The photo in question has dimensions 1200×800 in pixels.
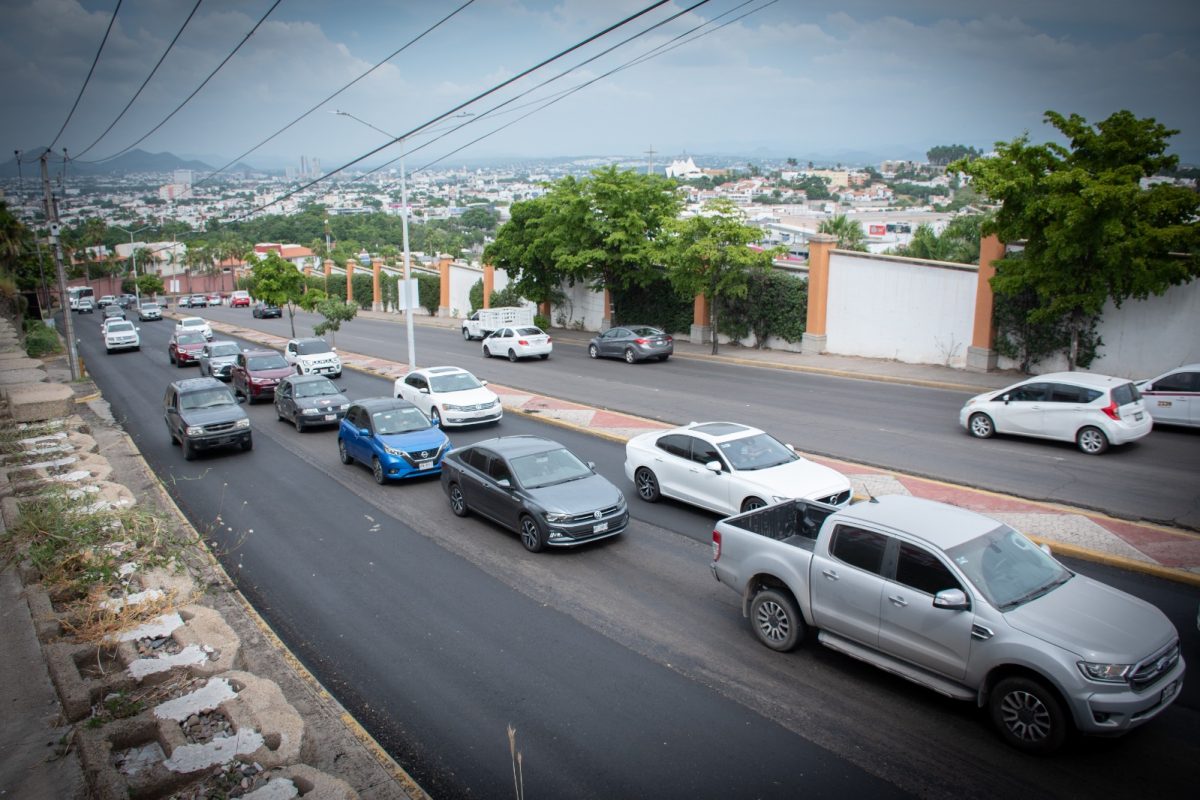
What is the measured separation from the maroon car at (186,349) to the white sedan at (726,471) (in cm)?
2865

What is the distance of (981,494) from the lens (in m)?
13.8

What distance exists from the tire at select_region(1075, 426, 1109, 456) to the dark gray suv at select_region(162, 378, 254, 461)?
1837cm

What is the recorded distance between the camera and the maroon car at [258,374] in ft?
83.9

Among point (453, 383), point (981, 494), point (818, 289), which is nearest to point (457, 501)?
point (453, 383)

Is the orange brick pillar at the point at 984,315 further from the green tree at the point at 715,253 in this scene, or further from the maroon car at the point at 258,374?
the maroon car at the point at 258,374

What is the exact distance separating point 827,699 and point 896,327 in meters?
22.2

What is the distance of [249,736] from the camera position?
688cm

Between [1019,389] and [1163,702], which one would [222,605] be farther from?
[1019,389]

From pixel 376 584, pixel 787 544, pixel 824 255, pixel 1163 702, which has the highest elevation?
pixel 824 255

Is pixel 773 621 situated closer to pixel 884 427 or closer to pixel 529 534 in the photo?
pixel 529 534

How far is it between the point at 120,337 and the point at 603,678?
43.1 metres

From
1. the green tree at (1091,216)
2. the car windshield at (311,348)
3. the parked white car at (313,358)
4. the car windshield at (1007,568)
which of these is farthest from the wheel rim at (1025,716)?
the car windshield at (311,348)

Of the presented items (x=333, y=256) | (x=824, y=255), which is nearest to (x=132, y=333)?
(x=824, y=255)

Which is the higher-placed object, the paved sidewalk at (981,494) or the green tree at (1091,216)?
the green tree at (1091,216)
